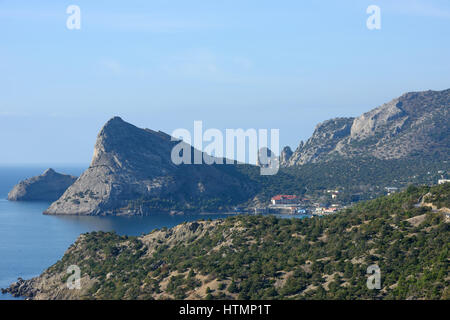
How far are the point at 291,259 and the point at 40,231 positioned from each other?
9652 centimetres

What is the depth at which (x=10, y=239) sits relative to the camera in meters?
129

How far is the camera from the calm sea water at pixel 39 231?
325 feet

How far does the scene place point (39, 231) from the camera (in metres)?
142

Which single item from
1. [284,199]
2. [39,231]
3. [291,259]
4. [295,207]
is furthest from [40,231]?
[291,259]

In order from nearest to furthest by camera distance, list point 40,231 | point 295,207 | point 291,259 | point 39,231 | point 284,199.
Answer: point 291,259, point 39,231, point 40,231, point 295,207, point 284,199

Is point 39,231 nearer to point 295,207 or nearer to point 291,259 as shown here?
point 295,207

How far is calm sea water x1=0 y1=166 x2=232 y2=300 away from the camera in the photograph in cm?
9906

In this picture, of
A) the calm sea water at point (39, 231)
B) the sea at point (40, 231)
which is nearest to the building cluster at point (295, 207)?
the calm sea water at point (39, 231)

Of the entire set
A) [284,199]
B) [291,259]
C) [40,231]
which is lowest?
[40,231]

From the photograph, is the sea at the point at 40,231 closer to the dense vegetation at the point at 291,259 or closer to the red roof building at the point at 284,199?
the dense vegetation at the point at 291,259

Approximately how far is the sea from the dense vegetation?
66.3 feet

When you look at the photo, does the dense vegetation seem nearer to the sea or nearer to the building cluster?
the sea

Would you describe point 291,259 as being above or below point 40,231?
above
